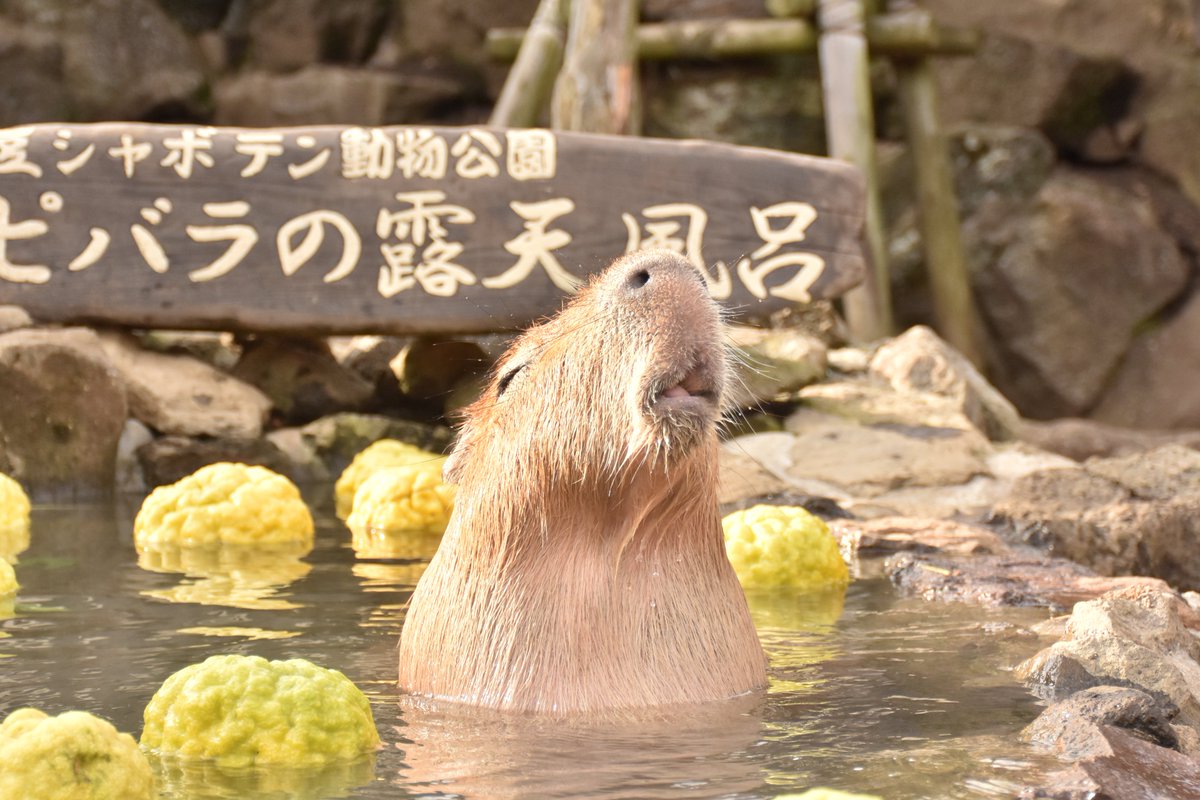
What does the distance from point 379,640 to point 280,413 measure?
158 inches

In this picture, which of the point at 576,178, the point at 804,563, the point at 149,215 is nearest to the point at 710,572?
the point at 804,563

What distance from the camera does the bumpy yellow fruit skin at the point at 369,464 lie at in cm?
636

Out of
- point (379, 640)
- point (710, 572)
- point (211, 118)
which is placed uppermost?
point (211, 118)

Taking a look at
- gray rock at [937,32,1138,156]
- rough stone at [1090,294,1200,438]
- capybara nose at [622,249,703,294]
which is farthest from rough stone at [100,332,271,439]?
rough stone at [1090,294,1200,438]

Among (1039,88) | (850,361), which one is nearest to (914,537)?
(850,361)

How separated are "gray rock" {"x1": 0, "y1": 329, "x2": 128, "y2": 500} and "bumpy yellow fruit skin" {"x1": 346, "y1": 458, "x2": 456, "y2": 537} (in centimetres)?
158

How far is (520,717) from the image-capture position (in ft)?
9.53

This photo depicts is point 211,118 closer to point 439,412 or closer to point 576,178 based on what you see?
point 439,412

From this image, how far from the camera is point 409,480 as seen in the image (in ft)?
18.7

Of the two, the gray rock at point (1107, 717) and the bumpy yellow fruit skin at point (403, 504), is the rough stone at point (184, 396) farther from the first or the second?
the gray rock at point (1107, 717)

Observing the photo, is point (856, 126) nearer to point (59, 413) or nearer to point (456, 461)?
point (59, 413)

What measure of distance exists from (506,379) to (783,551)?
5.58 feet

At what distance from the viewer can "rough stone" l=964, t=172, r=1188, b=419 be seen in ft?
35.3

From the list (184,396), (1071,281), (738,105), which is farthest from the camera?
(1071,281)
